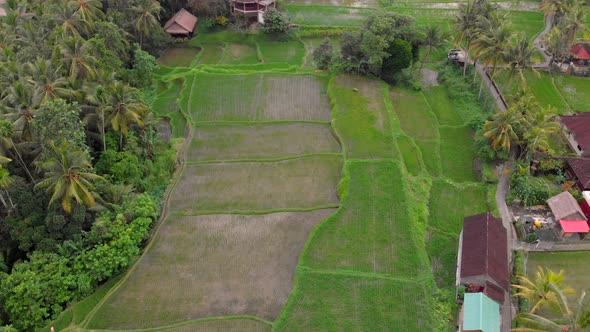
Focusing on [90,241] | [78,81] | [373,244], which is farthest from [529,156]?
[78,81]

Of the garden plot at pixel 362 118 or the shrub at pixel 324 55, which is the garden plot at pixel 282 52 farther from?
the garden plot at pixel 362 118

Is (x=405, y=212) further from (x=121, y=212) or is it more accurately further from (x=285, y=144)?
(x=121, y=212)

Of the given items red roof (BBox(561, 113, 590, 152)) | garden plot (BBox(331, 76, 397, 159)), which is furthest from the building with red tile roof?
red roof (BBox(561, 113, 590, 152))

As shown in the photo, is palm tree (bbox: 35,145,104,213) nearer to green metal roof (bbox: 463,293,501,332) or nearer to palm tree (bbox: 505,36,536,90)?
green metal roof (bbox: 463,293,501,332)

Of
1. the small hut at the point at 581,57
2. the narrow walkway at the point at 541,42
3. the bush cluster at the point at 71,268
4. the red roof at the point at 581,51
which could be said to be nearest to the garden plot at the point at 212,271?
the bush cluster at the point at 71,268

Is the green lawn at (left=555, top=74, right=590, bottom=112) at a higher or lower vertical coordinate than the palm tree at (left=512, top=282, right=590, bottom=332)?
higher
